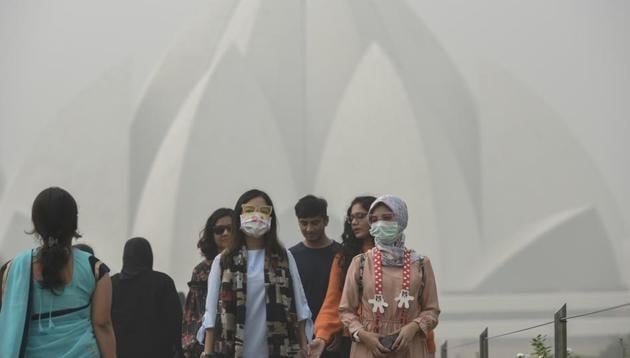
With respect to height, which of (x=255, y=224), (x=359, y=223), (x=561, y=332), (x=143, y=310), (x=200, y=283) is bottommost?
(x=561, y=332)

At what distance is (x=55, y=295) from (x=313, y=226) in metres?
1.99

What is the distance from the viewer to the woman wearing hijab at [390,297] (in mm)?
3967

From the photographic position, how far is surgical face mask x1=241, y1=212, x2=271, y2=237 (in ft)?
14.0

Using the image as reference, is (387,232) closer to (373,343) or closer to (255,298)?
(373,343)

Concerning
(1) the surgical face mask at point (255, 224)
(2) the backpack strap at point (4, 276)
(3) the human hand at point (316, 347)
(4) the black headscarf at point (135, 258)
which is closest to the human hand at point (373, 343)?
(3) the human hand at point (316, 347)

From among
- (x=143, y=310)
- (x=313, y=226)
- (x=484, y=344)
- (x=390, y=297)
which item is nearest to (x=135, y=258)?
(x=143, y=310)

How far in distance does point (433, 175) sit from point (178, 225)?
2.43 metres

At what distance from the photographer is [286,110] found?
392 inches

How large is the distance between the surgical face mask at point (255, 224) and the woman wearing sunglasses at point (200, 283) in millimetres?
920

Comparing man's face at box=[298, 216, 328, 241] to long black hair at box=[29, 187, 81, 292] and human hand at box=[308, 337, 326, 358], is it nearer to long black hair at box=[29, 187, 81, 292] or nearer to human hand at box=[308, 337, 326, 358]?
human hand at box=[308, 337, 326, 358]

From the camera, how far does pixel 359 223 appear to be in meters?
4.81

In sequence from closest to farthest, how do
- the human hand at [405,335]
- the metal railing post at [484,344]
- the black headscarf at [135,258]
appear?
the human hand at [405,335] → the black headscarf at [135,258] → the metal railing post at [484,344]

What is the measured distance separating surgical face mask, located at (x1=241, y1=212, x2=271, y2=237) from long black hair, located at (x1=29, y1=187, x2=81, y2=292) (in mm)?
995

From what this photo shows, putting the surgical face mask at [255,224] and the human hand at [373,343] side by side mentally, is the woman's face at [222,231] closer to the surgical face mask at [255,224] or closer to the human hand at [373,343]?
the surgical face mask at [255,224]
